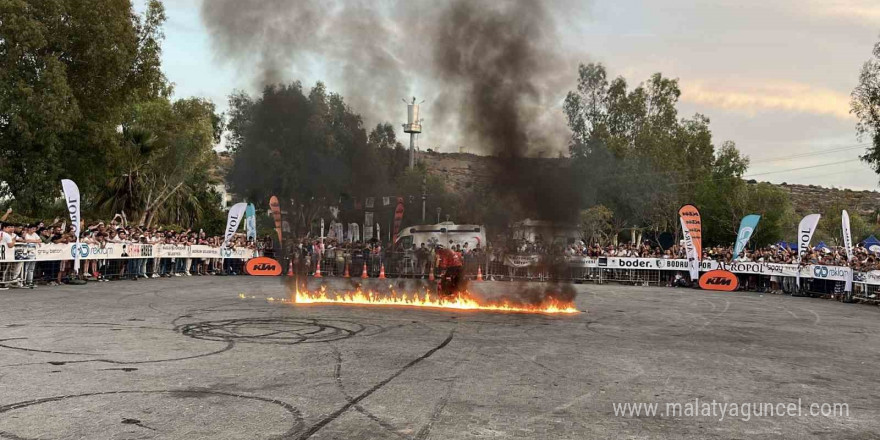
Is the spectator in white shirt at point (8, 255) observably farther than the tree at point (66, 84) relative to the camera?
No

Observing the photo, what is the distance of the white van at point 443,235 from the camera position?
32.2 metres

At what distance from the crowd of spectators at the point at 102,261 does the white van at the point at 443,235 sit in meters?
7.33

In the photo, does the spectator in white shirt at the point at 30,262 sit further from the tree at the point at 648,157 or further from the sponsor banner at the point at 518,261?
the tree at the point at 648,157

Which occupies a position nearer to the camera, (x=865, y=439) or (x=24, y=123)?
(x=865, y=439)

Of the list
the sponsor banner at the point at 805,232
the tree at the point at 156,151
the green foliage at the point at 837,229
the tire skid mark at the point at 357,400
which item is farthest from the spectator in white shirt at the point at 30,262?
the green foliage at the point at 837,229

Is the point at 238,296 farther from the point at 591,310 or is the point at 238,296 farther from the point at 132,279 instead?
the point at 591,310

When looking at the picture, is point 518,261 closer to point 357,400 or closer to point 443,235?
point 443,235

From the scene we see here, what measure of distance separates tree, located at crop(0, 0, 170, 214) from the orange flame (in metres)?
13.3

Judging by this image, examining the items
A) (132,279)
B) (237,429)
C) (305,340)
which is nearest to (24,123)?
(132,279)

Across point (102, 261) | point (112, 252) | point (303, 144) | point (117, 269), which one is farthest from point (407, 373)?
point (117, 269)

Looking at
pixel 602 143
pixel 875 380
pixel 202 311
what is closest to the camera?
pixel 875 380

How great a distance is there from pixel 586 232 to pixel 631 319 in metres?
35.9

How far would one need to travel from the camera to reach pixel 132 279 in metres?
23.5

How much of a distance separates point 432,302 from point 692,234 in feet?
51.0
